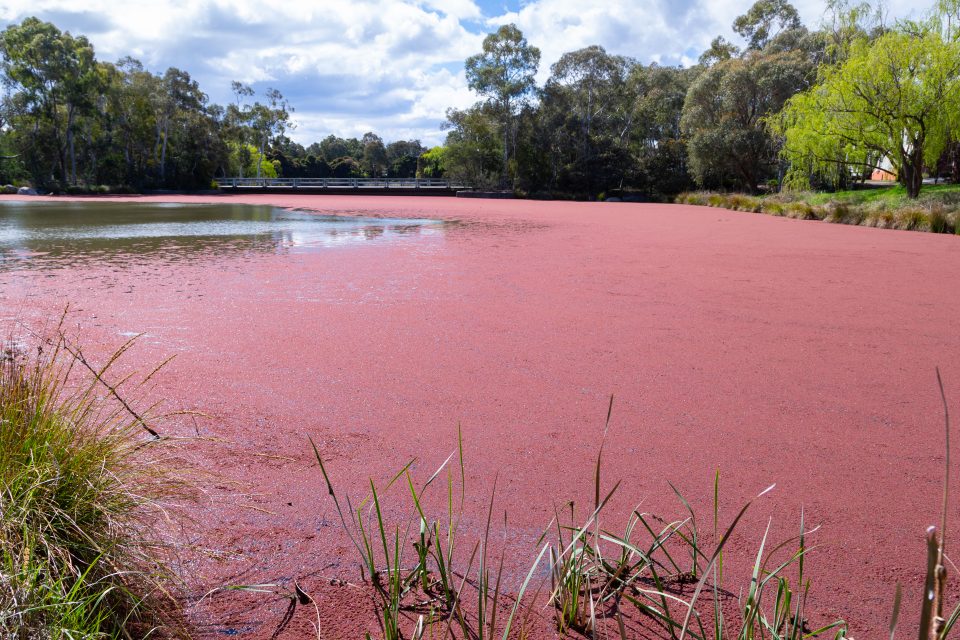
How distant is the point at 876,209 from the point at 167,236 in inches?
628

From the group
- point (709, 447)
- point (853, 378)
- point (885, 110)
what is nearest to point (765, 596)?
point (709, 447)

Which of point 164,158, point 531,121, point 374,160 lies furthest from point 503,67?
point 374,160

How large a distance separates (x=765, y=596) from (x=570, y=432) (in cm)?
132

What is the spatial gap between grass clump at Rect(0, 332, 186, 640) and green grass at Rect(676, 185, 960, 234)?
1544cm

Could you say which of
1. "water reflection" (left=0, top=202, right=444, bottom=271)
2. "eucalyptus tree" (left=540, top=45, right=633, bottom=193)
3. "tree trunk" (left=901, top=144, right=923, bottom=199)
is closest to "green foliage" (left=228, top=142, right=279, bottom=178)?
"eucalyptus tree" (left=540, top=45, right=633, bottom=193)

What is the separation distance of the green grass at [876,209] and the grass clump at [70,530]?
15.4 meters

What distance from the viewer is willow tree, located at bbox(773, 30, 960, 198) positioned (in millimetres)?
17500

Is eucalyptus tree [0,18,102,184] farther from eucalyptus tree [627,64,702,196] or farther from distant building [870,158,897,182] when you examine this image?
distant building [870,158,897,182]

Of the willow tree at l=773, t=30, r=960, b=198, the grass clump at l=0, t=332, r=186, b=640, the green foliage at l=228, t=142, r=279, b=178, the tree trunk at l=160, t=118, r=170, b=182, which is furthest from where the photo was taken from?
the green foliage at l=228, t=142, r=279, b=178

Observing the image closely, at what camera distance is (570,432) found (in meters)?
3.25

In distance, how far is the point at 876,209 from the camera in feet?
54.1

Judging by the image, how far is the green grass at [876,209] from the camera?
13859 millimetres

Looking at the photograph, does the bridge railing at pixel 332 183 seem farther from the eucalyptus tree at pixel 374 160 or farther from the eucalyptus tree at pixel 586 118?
the eucalyptus tree at pixel 374 160

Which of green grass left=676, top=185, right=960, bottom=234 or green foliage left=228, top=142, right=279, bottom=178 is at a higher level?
green foliage left=228, top=142, right=279, bottom=178
